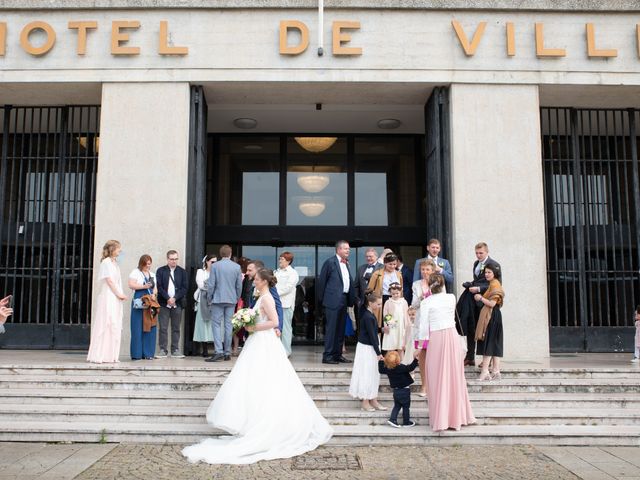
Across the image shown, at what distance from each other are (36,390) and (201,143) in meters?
5.26

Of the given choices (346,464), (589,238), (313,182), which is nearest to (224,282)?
(346,464)

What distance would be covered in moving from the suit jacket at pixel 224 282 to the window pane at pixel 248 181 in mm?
4571

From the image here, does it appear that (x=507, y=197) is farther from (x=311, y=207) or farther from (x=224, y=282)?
(x=224, y=282)

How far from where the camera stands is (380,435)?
6527mm

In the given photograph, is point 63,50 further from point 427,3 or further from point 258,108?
point 427,3

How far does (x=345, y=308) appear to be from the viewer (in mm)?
9383

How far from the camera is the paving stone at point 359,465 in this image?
5.36 meters

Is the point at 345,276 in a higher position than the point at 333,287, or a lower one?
higher

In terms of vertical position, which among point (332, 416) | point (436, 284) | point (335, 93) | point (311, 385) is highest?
point (335, 93)

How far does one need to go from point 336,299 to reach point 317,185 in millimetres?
5306

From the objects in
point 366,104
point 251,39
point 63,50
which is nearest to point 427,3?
point 366,104

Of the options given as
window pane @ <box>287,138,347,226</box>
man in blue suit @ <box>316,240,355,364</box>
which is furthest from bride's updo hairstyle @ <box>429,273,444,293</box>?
window pane @ <box>287,138,347,226</box>

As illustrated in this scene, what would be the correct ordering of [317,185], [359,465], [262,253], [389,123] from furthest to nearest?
[317,185] → [262,253] → [389,123] → [359,465]

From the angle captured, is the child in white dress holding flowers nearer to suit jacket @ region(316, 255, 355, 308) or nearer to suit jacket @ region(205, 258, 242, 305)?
suit jacket @ region(316, 255, 355, 308)
